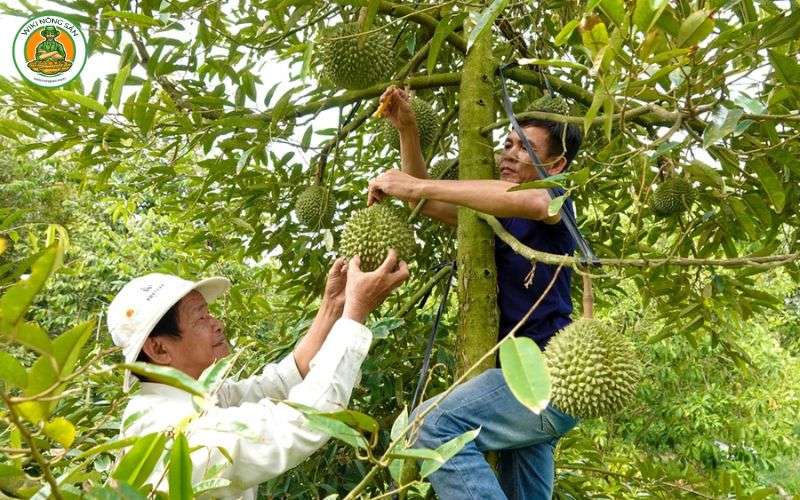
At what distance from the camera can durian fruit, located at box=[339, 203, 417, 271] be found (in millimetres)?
1490

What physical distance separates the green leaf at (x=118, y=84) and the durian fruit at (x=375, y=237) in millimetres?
584

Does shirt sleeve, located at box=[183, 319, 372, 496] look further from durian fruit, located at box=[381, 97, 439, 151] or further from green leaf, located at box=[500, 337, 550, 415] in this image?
durian fruit, located at box=[381, 97, 439, 151]

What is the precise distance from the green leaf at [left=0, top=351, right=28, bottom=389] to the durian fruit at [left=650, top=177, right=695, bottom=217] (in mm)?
1775

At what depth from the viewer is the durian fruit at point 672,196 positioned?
1.97 metres

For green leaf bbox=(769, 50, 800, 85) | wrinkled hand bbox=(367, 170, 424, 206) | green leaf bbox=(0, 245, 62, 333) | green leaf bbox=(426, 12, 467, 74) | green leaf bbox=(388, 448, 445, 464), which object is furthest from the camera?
wrinkled hand bbox=(367, 170, 424, 206)

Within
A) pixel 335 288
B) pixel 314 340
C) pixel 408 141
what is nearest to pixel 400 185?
pixel 408 141

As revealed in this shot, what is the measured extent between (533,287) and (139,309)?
0.89 metres

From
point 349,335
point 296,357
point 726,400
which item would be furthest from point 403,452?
point 726,400

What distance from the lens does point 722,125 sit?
39.0 inches

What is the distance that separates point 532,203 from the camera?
1405 mm

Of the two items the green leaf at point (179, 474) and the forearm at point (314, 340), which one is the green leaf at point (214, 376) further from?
the forearm at point (314, 340)

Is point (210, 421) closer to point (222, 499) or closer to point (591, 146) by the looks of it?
point (222, 499)

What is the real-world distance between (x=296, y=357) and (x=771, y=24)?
120 cm

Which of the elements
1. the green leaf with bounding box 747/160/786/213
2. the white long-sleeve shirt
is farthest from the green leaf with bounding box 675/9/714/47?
the white long-sleeve shirt
